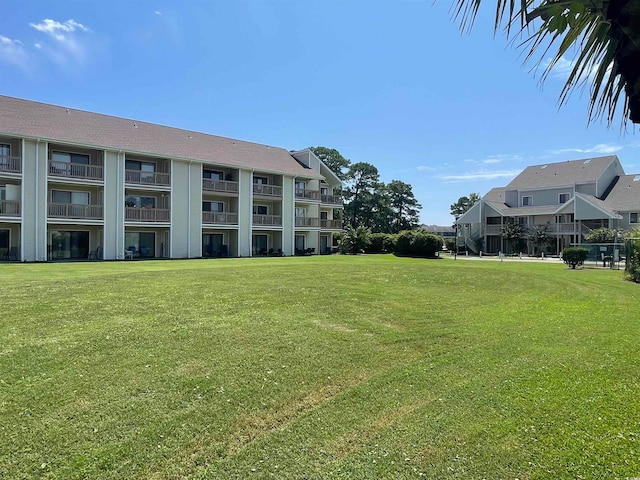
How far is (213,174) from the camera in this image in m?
37.3

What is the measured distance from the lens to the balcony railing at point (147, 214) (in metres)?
30.9

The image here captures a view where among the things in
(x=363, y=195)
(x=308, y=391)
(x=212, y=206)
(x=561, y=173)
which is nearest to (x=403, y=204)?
(x=363, y=195)

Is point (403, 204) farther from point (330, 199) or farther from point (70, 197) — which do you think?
point (70, 197)

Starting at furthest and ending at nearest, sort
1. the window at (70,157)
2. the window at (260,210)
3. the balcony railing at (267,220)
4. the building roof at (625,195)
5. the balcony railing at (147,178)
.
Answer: the building roof at (625,195) → the window at (260,210) → the balcony railing at (267,220) → the balcony railing at (147,178) → the window at (70,157)

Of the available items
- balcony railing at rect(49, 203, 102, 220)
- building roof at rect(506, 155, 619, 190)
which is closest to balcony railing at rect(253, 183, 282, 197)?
balcony railing at rect(49, 203, 102, 220)

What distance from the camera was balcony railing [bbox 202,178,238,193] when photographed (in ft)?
116

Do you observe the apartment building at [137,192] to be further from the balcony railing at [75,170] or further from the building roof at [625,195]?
the building roof at [625,195]

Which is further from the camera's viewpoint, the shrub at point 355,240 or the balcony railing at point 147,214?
the shrub at point 355,240

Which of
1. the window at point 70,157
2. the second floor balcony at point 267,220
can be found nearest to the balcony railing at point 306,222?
the second floor balcony at point 267,220

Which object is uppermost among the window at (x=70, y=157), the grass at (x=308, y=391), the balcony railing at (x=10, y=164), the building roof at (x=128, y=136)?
the building roof at (x=128, y=136)

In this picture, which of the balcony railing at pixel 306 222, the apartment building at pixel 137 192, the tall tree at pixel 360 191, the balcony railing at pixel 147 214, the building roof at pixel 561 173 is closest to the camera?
the apartment building at pixel 137 192

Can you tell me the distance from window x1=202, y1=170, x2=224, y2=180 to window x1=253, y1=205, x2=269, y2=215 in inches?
180

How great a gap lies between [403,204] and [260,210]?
145 feet

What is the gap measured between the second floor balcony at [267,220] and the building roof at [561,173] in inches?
1254
